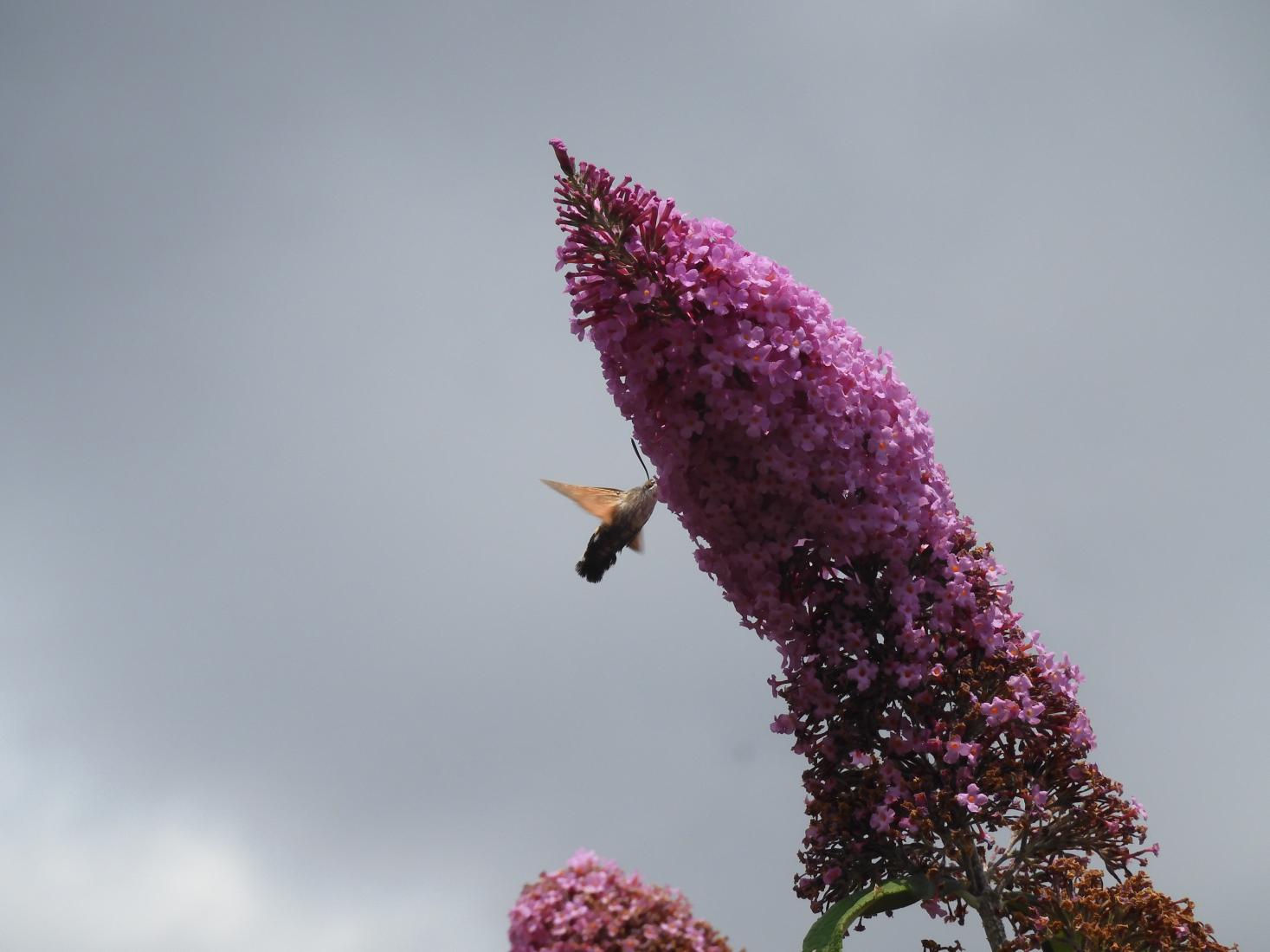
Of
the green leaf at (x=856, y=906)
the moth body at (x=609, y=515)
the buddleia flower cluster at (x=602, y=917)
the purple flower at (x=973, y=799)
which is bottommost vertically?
the buddleia flower cluster at (x=602, y=917)

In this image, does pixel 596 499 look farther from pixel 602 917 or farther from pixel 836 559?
pixel 602 917

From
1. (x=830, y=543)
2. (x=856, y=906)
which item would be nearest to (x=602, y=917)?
(x=856, y=906)

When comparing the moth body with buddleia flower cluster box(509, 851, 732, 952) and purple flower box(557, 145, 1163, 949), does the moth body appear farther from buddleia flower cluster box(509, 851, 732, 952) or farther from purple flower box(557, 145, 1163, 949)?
buddleia flower cluster box(509, 851, 732, 952)

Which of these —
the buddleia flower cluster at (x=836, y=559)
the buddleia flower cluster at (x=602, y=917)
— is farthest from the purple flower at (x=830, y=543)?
the buddleia flower cluster at (x=602, y=917)

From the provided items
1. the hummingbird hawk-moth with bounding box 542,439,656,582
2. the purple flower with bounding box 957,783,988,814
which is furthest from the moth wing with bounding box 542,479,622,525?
the purple flower with bounding box 957,783,988,814

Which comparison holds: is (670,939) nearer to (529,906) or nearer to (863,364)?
(529,906)

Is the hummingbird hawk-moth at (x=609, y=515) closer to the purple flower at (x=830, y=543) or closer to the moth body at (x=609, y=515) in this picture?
the moth body at (x=609, y=515)
